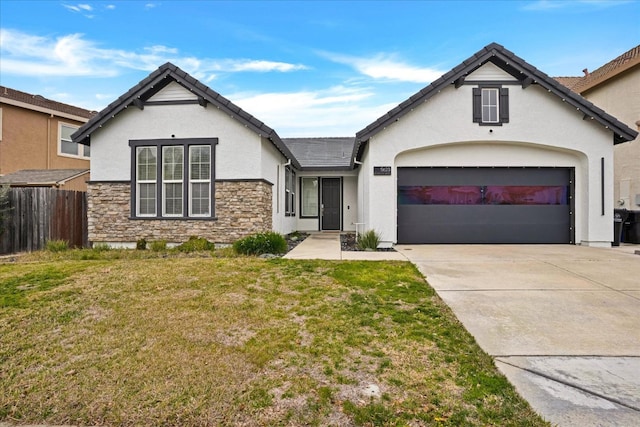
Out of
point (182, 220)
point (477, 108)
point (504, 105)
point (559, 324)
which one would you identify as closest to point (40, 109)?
point (182, 220)

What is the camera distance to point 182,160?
10312 mm

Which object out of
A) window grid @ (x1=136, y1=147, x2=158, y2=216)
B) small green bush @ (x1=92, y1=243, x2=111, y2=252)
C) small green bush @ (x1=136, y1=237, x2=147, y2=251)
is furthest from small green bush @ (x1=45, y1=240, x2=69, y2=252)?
window grid @ (x1=136, y1=147, x2=158, y2=216)

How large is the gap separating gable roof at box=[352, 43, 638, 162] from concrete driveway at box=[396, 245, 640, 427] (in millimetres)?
4438

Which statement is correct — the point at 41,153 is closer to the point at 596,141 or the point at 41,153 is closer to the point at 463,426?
the point at 463,426

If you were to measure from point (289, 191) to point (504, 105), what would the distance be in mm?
8649

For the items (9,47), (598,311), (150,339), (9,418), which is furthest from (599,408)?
(9,47)

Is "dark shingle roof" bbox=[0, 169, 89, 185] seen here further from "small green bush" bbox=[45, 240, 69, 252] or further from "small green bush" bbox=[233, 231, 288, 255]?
"small green bush" bbox=[233, 231, 288, 255]

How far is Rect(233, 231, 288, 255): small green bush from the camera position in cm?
881

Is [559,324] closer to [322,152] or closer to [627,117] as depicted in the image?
[627,117]

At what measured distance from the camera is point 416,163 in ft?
36.2

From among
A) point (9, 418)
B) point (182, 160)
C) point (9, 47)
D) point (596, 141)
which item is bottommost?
point (9, 418)

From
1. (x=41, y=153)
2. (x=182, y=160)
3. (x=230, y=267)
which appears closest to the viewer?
(x=230, y=267)

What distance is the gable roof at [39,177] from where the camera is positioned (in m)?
12.6

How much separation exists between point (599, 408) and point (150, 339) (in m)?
4.03
